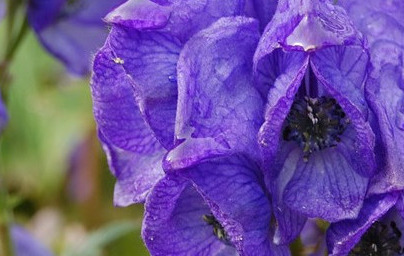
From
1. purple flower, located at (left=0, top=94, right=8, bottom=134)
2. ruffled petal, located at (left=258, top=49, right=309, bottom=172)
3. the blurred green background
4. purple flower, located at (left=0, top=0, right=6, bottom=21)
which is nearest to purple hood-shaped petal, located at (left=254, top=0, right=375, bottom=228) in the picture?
ruffled petal, located at (left=258, top=49, right=309, bottom=172)

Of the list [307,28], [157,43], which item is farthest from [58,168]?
[307,28]

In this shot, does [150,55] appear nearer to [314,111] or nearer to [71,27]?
[314,111]

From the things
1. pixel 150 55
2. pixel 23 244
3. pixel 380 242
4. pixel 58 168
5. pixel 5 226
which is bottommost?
pixel 58 168

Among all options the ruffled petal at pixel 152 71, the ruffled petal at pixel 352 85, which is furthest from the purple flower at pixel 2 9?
the ruffled petal at pixel 352 85

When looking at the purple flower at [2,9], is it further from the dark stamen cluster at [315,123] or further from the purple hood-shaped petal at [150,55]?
the dark stamen cluster at [315,123]

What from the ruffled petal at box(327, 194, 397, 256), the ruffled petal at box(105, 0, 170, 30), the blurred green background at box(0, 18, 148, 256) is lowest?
the blurred green background at box(0, 18, 148, 256)

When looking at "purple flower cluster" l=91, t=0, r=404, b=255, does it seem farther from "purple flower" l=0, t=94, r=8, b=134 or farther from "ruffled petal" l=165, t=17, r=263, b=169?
"purple flower" l=0, t=94, r=8, b=134
